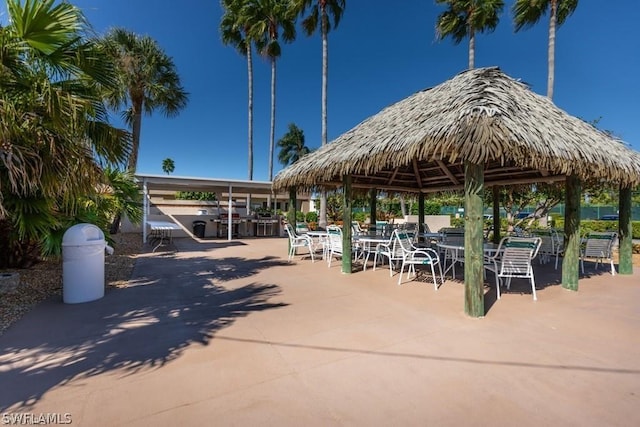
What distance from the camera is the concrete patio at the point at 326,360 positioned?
2125mm

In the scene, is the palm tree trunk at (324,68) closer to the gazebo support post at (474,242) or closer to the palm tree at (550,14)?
the palm tree at (550,14)

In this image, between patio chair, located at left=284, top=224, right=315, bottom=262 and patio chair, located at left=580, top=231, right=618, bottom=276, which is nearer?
patio chair, located at left=580, top=231, right=618, bottom=276

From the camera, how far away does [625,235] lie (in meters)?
6.91

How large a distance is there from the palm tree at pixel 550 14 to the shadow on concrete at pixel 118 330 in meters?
17.1

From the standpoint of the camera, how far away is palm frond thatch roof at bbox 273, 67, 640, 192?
396 centimetres

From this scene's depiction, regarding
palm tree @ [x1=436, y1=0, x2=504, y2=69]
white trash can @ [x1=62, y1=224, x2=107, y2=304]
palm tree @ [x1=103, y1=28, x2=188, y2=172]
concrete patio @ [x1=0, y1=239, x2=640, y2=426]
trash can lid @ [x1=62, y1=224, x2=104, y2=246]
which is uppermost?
palm tree @ [x1=436, y1=0, x2=504, y2=69]

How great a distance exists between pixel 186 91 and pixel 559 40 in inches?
745

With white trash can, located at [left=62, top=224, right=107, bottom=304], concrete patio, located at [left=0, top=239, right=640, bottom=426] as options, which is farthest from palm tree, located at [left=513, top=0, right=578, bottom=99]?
white trash can, located at [left=62, top=224, right=107, bottom=304]

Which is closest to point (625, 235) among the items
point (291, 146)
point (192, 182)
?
point (192, 182)

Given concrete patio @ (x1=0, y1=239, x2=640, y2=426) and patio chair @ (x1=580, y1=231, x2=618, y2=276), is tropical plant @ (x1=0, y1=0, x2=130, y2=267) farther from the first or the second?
patio chair @ (x1=580, y1=231, x2=618, y2=276)

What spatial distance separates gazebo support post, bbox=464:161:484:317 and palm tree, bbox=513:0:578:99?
14.3 meters

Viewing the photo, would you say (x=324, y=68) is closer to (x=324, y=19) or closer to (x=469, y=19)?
(x=324, y=19)

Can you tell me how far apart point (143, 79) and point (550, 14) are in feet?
64.7

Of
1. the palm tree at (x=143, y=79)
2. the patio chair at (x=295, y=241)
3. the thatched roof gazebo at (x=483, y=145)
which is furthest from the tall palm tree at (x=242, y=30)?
the thatched roof gazebo at (x=483, y=145)
